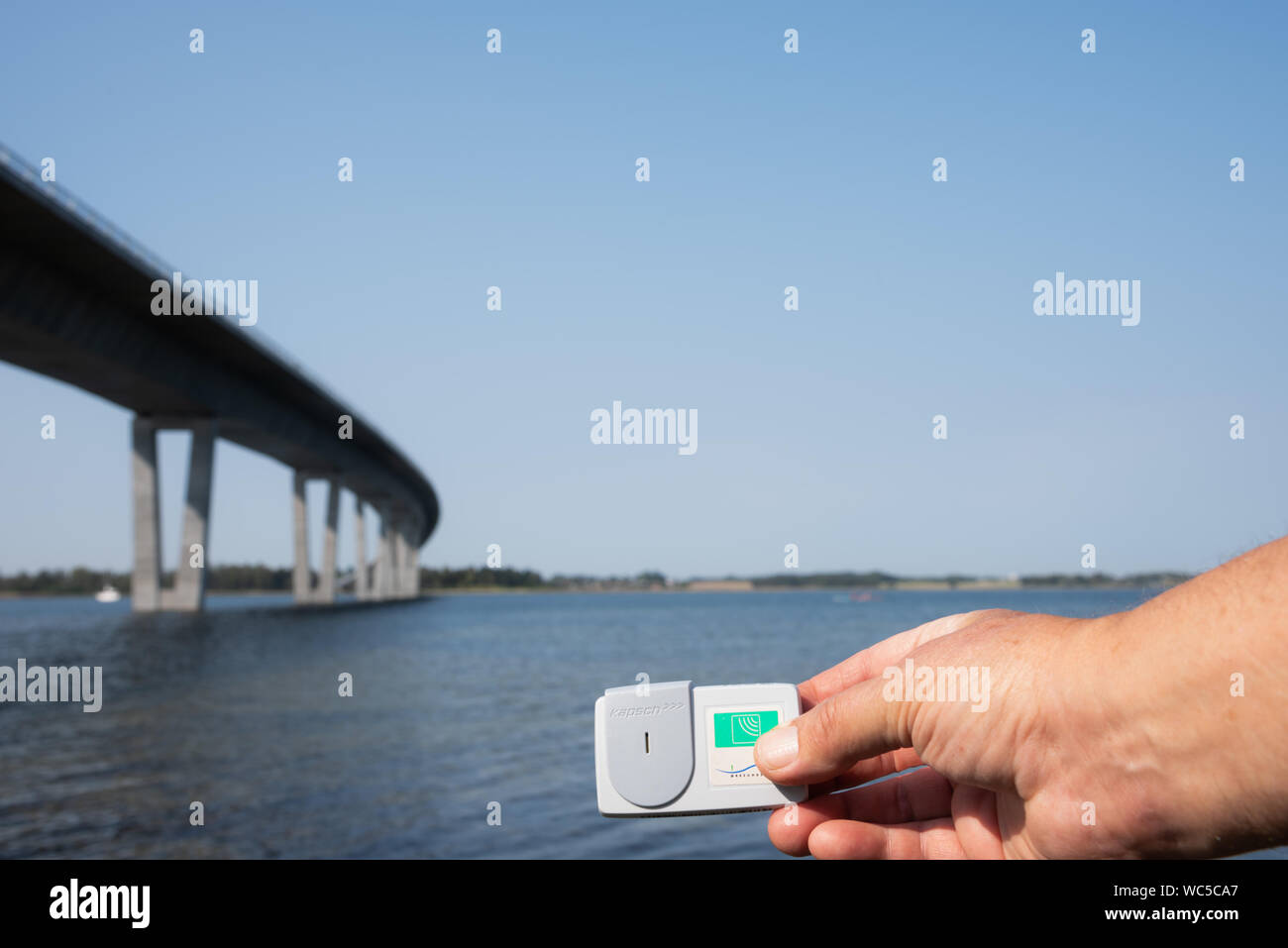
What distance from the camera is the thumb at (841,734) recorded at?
151cm

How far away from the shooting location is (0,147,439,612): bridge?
32.1 meters

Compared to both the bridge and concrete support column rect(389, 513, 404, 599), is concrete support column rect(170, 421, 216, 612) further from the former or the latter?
concrete support column rect(389, 513, 404, 599)

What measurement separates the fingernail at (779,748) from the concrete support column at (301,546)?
3100 inches

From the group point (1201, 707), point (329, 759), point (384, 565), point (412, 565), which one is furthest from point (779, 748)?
point (412, 565)

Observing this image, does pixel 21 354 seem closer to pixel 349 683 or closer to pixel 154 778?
pixel 349 683

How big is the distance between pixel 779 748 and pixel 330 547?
8614 cm

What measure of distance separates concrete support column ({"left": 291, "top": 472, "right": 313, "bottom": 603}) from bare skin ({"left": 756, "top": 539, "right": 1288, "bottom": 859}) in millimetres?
78668

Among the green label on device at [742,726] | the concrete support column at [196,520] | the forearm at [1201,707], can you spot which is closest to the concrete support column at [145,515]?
the concrete support column at [196,520]

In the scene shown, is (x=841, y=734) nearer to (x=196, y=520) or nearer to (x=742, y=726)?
(x=742, y=726)

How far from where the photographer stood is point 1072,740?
1266 mm

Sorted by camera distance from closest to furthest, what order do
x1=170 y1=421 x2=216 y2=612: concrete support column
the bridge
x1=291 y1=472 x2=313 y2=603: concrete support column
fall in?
the bridge → x1=170 y1=421 x2=216 y2=612: concrete support column → x1=291 y1=472 x2=313 y2=603: concrete support column

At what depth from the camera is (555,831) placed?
438 inches

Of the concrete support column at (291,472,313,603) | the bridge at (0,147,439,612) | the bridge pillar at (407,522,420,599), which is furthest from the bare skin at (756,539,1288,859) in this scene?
the bridge pillar at (407,522,420,599)

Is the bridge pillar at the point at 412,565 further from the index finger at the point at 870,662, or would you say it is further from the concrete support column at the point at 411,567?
the index finger at the point at 870,662
